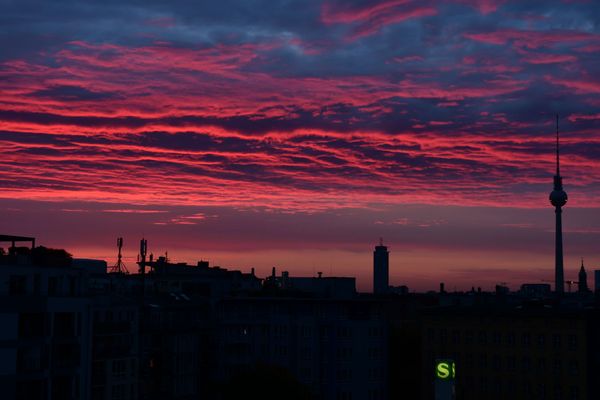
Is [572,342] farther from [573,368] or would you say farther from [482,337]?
[482,337]

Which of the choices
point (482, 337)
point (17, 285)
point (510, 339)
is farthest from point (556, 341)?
point (17, 285)

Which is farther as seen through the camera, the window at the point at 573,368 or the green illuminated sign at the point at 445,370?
the window at the point at 573,368

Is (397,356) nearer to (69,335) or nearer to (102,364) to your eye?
(102,364)

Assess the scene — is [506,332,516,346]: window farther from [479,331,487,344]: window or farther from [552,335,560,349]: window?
[552,335,560,349]: window

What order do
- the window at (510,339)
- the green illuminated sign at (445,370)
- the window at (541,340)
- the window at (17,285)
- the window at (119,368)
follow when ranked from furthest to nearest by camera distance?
the window at (510,339)
the window at (541,340)
the window at (119,368)
the window at (17,285)
the green illuminated sign at (445,370)

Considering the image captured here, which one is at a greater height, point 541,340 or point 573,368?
point 541,340

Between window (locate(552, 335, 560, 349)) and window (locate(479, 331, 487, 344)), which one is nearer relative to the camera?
window (locate(552, 335, 560, 349))

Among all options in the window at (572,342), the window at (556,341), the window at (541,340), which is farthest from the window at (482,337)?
the window at (572,342)

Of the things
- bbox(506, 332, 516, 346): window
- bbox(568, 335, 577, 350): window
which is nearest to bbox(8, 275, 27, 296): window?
bbox(568, 335, 577, 350): window

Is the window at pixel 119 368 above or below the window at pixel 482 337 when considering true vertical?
below

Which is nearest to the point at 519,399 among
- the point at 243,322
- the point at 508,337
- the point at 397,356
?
the point at 508,337

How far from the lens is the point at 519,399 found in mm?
146250

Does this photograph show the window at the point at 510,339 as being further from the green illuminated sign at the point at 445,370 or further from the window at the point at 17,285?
the green illuminated sign at the point at 445,370

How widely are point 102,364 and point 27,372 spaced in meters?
22.6
